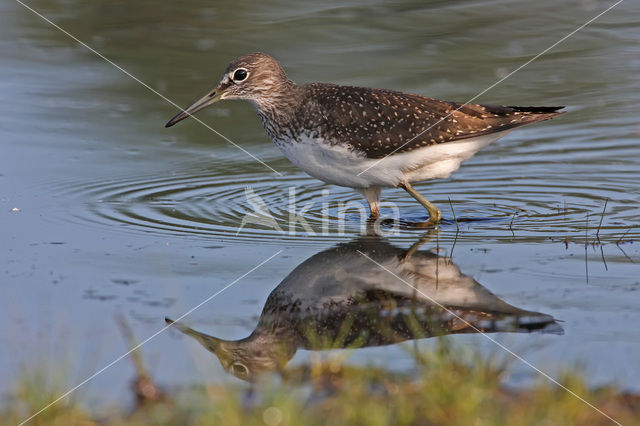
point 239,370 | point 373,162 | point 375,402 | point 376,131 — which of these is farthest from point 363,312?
point 376,131

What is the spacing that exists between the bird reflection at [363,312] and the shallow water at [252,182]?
11cm

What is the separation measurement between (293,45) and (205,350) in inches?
390

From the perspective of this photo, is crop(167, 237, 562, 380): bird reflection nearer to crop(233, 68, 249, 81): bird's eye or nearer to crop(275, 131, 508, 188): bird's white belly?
crop(275, 131, 508, 188): bird's white belly

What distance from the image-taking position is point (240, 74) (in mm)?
8703

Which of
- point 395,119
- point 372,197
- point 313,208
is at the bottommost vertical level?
point 313,208

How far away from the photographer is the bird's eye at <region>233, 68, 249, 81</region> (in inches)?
343

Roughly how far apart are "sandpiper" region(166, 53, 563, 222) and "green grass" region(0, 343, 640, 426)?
3580mm

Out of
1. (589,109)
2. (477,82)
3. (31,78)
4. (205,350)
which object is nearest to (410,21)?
(477,82)

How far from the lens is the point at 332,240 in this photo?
739cm

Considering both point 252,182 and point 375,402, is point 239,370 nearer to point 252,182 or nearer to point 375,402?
point 375,402

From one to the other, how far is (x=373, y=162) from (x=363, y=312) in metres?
2.70

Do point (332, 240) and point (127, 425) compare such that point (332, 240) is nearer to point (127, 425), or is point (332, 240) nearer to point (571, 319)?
point (571, 319)

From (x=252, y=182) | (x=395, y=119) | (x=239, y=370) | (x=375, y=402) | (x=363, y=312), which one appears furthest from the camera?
(x=252, y=182)

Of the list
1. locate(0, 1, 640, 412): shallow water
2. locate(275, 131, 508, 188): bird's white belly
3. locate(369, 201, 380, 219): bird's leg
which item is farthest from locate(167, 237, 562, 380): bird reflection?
locate(369, 201, 380, 219): bird's leg
